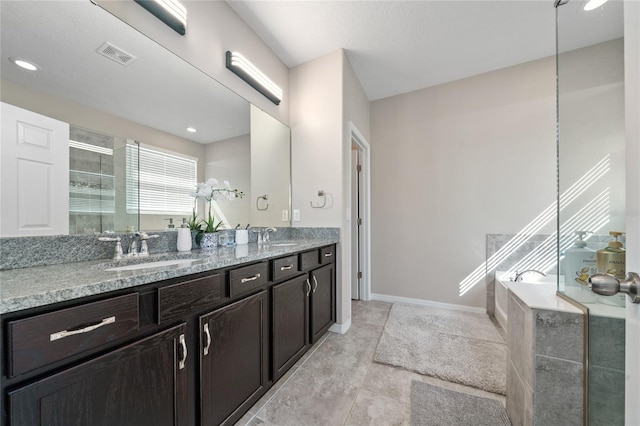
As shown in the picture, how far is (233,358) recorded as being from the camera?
1.12 m

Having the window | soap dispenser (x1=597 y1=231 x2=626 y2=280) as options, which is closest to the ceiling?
the window

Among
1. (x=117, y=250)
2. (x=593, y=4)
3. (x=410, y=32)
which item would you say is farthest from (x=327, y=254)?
(x=410, y=32)

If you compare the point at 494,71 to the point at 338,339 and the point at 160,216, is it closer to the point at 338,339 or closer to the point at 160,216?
the point at 338,339

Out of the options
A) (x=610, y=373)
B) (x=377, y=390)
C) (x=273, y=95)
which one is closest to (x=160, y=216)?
(x=273, y=95)

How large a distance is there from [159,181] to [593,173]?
7.17 ft

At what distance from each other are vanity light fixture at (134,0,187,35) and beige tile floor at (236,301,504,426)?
2267 millimetres

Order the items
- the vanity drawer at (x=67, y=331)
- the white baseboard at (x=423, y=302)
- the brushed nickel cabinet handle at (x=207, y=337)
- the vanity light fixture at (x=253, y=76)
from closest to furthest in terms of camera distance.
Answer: the vanity drawer at (x=67, y=331) < the brushed nickel cabinet handle at (x=207, y=337) < the vanity light fixture at (x=253, y=76) < the white baseboard at (x=423, y=302)

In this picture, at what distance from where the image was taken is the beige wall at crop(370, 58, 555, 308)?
246cm

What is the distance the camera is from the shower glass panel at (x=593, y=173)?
2.61ft

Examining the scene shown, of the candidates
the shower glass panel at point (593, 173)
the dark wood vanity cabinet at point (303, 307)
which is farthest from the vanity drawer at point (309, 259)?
the shower glass panel at point (593, 173)

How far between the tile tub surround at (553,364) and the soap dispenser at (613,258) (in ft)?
0.64

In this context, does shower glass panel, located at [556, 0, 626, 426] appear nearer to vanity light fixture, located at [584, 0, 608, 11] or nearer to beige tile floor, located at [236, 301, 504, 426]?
vanity light fixture, located at [584, 0, 608, 11]

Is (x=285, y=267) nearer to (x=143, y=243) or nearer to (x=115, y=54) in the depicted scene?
(x=143, y=243)

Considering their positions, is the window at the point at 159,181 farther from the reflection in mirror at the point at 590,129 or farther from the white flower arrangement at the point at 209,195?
the reflection in mirror at the point at 590,129
